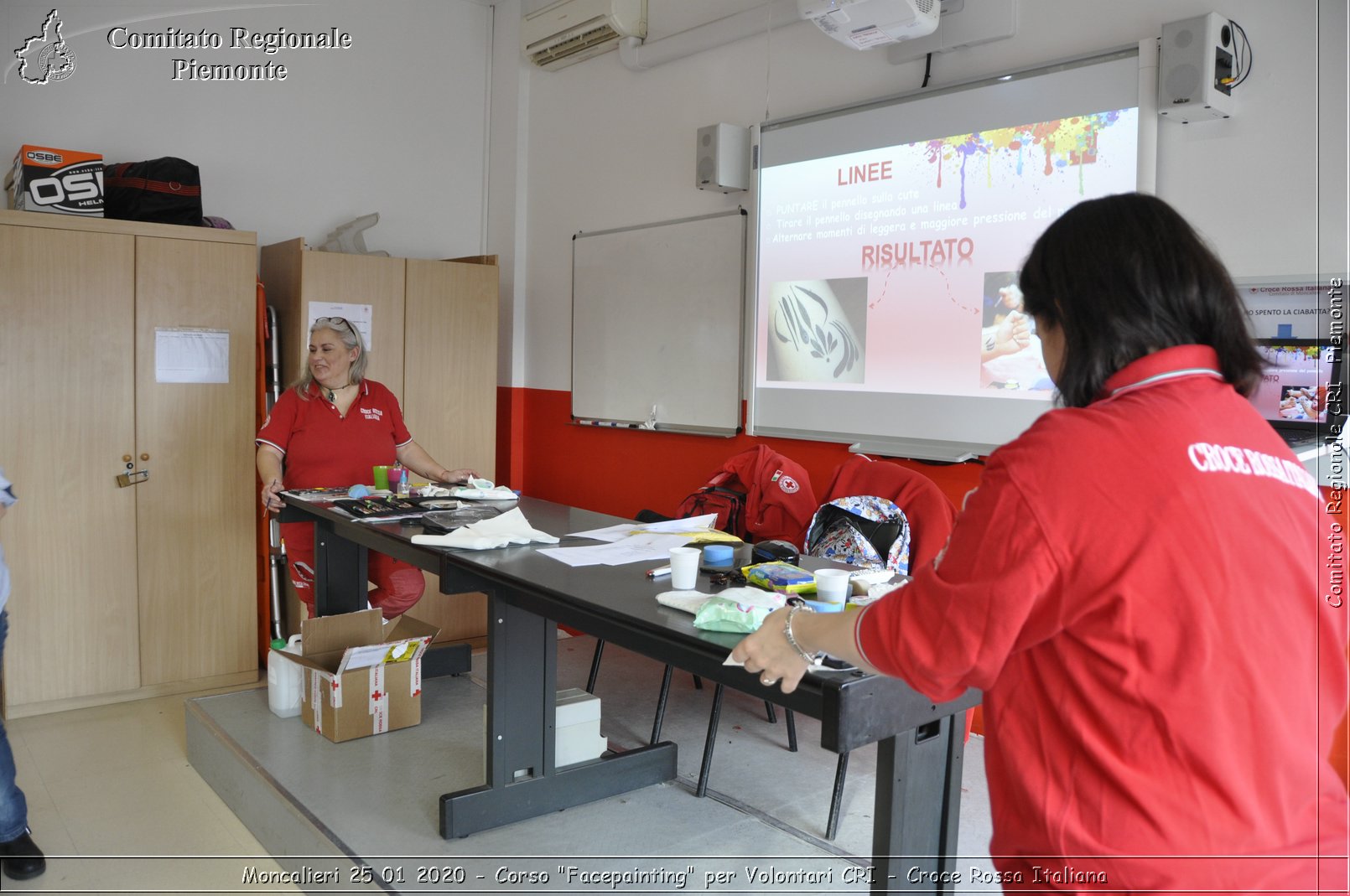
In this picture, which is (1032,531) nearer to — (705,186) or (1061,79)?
(1061,79)

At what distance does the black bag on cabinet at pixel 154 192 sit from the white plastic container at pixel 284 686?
204cm

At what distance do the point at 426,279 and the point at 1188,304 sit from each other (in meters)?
4.25

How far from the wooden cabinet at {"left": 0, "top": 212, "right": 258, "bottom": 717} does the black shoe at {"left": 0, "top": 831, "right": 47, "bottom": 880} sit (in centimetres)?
146

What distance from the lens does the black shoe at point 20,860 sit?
8.89ft

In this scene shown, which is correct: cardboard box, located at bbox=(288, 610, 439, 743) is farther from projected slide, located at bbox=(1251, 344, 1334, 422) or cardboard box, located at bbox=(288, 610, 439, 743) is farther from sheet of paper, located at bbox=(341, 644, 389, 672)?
projected slide, located at bbox=(1251, 344, 1334, 422)

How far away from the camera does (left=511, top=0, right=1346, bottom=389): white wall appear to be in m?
2.78

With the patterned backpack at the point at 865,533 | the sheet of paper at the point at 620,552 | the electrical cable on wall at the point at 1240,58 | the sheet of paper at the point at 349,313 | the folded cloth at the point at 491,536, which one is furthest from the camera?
the sheet of paper at the point at 349,313

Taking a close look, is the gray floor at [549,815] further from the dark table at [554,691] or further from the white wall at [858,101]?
the white wall at [858,101]

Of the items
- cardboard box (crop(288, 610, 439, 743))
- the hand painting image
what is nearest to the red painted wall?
the hand painting image

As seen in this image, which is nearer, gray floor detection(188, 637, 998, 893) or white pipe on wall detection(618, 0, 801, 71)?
gray floor detection(188, 637, 998, 893)

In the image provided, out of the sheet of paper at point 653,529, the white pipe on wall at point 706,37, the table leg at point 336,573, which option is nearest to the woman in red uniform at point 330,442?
the table leg at point 336,573

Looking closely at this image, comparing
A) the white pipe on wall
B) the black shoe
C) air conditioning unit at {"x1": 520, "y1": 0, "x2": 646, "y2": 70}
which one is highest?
air conditioning unit at {"x1": 520, "y1": 0, "x2": 646, "y2": 70}

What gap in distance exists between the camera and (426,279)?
16.2ft

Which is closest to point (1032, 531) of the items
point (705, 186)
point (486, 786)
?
point (486, 786)
